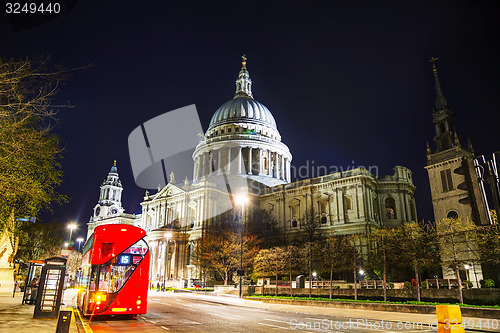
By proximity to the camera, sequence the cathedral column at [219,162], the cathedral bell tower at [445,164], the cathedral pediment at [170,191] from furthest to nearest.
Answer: the cathedral column at [219,162] → the cathedral pediment at [170,191] → the cathedral bell tower at [445,164]

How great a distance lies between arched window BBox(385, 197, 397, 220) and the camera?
204 ft

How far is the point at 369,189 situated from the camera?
2312 inches

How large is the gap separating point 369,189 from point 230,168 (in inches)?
1424

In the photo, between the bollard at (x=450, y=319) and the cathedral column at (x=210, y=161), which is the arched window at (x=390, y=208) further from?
the bollard at (x=450, y=319)

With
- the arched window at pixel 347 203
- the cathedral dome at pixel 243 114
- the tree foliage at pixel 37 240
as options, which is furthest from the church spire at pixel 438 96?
the tree foliage at pixel 37 240

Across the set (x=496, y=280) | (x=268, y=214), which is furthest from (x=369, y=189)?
(x=496, y=280)

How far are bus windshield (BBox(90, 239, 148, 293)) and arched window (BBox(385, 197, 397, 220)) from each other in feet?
183

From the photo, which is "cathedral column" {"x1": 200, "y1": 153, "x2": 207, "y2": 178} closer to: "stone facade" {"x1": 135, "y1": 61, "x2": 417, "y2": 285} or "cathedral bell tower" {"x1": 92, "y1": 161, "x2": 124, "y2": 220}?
"stone facade" {"x1": 135, "y1": 61, "x2": 417, "y2": 285}

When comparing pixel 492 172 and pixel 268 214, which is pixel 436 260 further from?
pixel 268 214

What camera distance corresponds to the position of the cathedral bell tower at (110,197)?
364ft

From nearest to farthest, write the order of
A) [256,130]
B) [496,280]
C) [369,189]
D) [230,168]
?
[496,280] < [369,189] < [230,168] < [256,130]

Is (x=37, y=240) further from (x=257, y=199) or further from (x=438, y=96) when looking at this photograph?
(x=438, y=96)

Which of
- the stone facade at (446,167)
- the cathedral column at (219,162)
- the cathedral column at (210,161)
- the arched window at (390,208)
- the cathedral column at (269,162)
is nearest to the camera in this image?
the stone facade at (446,167)

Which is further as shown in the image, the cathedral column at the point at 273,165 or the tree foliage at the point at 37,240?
the cathedral column at the point at 273,165
